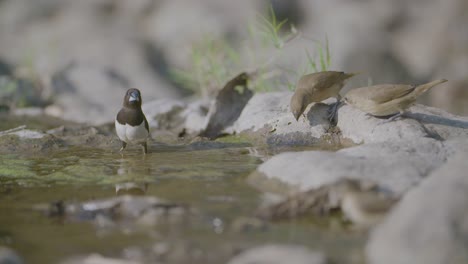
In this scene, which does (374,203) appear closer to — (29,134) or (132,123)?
(132,123)

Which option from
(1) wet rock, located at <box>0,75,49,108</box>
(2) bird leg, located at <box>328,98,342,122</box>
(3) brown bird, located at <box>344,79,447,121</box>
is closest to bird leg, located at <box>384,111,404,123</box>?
(3) brown bird, located at <box>344,79,447,121</box>

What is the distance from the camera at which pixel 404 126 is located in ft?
19.3

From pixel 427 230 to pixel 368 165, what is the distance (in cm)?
131

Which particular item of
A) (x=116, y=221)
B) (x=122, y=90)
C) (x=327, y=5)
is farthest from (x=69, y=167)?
(x=327, y=5)

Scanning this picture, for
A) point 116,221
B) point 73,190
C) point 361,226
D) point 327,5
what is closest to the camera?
point 361,226

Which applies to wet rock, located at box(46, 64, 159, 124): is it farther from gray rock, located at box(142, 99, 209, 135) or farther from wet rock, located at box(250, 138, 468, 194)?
wet rock, located at box(250, 138, 468, 194)

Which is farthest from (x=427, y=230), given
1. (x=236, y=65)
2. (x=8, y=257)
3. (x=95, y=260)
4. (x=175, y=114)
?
(x=236, y=65)

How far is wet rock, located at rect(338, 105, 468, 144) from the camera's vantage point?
5.83 metres

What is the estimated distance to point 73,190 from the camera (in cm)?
493

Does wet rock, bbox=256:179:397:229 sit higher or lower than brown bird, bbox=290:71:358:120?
lower

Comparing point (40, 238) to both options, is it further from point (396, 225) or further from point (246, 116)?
point (246, 116)

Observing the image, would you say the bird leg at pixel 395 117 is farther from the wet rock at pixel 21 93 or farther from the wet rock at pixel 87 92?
the wet rock at pixel 21 93

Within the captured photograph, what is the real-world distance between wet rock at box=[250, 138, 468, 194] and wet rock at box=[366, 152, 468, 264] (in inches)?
26.9

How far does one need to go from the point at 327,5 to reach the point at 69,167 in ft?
31.1
